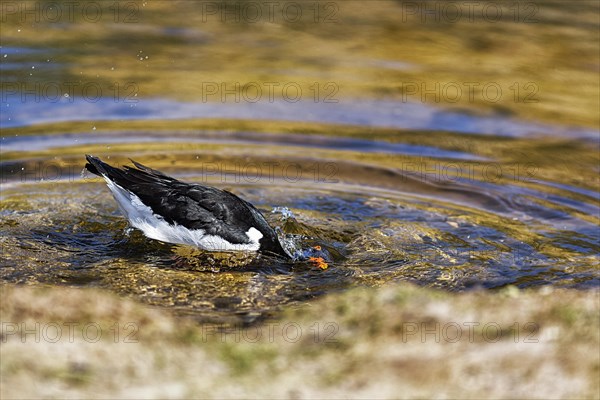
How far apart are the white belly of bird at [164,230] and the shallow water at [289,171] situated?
124 millimetres

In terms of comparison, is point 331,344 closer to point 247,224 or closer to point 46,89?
point 247,224

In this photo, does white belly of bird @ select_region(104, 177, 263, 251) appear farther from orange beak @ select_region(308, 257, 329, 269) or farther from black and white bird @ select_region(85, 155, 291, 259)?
orange beak @ select_region(308, 257, 329, 269)

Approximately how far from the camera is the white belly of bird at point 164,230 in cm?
785

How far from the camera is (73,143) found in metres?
10.2

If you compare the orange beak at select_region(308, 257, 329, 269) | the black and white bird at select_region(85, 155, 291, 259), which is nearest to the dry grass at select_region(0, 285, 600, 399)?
the orange beak at select_region(308, 257, 329, 269)

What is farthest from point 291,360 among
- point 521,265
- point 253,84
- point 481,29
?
point 481,29

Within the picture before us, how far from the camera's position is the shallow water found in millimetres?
7500

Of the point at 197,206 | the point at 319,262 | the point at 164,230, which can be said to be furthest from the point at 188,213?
the point at 319,262

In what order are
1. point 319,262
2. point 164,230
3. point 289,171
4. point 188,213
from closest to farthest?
point 319,262, point 188,213, point 164,230, point 289,171

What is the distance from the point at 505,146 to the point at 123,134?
4.58 m

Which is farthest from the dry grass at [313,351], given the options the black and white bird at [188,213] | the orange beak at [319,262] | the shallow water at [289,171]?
the black and white bird at [188,213]

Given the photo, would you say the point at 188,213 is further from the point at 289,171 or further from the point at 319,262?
the point at 289,171

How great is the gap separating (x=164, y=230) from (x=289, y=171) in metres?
2.32

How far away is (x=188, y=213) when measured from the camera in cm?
784
